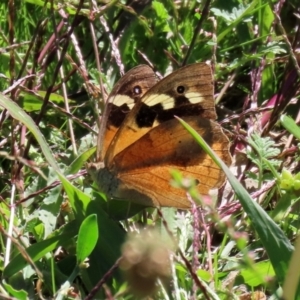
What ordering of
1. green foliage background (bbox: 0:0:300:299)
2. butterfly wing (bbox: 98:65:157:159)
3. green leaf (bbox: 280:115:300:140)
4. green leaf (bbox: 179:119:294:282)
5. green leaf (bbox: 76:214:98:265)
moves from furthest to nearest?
butterfly wing (bbox: 98:65:157:159)
green leaf (bbox: 280:115:300:140)
green foliage background (bbox: 0:0:300:299)
green leaf (bbox: 76:214:98:265)
green leaf (bbox: 179:119:294:282)

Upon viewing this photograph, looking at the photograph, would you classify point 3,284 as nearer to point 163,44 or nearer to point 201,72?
point 201,72

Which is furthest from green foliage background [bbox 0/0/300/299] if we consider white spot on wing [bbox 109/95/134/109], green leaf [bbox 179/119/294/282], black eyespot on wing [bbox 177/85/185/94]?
black eyespot on wing [bbox 177/85/185/94]

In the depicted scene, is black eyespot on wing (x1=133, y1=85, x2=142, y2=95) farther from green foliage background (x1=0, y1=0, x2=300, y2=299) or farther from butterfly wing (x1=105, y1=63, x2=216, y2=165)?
green foliage background (x1=0, y1=0, x2=300, y2=299)

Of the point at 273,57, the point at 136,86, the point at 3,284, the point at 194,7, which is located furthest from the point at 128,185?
the point at 194,7

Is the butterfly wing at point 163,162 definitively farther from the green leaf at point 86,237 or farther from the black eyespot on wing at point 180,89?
the green leaf at point 86,237

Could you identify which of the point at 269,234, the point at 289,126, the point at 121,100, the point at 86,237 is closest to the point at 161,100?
the point at 121,100

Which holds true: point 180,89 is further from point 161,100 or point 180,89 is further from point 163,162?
point 163,162
